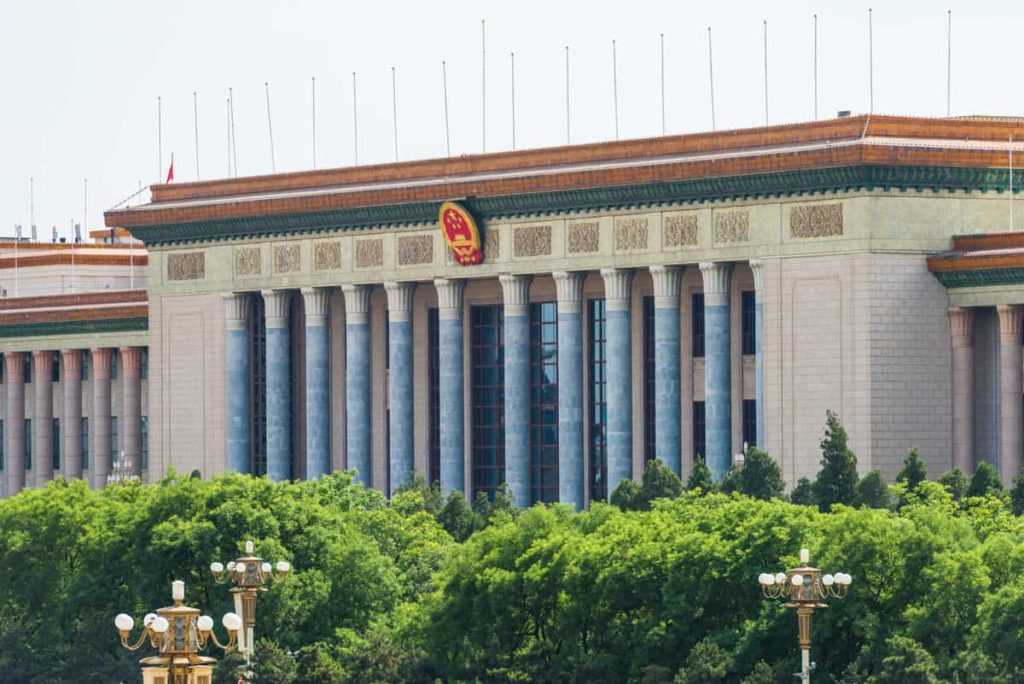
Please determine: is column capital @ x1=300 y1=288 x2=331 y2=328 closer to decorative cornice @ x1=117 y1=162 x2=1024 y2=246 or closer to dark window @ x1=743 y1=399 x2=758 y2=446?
decorative cornice @ x1=117 y1=162 x2=1024 y2=246

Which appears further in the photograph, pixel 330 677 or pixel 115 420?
pixel 115 420

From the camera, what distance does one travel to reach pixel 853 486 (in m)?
108

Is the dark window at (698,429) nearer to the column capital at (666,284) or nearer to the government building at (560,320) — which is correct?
the government building at (560,320)

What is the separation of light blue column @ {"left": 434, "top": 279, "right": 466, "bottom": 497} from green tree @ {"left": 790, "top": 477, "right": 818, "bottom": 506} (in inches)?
1139

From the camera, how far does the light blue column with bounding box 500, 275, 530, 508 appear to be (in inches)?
5340

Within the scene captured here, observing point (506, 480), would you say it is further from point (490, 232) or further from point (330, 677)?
point (330, 677)

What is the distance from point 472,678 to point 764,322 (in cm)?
3331

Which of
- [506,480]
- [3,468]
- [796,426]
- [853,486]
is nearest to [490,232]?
[506,480]

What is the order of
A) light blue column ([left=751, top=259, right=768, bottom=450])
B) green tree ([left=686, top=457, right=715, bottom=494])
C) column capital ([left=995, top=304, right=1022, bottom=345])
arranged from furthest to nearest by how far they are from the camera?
light blue column ([left=751, top=259, right=768, bottom=450]) < column capital ([left=995, top=304, right=1022, bottom=345]) < green tree ([left=686, top=457, right=715, bottom=494])

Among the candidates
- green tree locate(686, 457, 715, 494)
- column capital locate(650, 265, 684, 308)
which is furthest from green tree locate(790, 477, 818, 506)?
column capital locate(650, 265, 684, 308)

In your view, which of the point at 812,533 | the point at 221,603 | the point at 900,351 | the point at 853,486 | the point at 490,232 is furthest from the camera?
the point at 490,232

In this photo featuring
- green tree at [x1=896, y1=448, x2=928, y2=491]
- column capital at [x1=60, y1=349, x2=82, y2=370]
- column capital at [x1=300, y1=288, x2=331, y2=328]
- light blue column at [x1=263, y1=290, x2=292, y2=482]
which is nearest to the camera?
green tree at [x1=896, y1=448, x2=928, y2=491]

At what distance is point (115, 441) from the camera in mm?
162000

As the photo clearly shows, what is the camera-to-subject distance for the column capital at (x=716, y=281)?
415 ft
